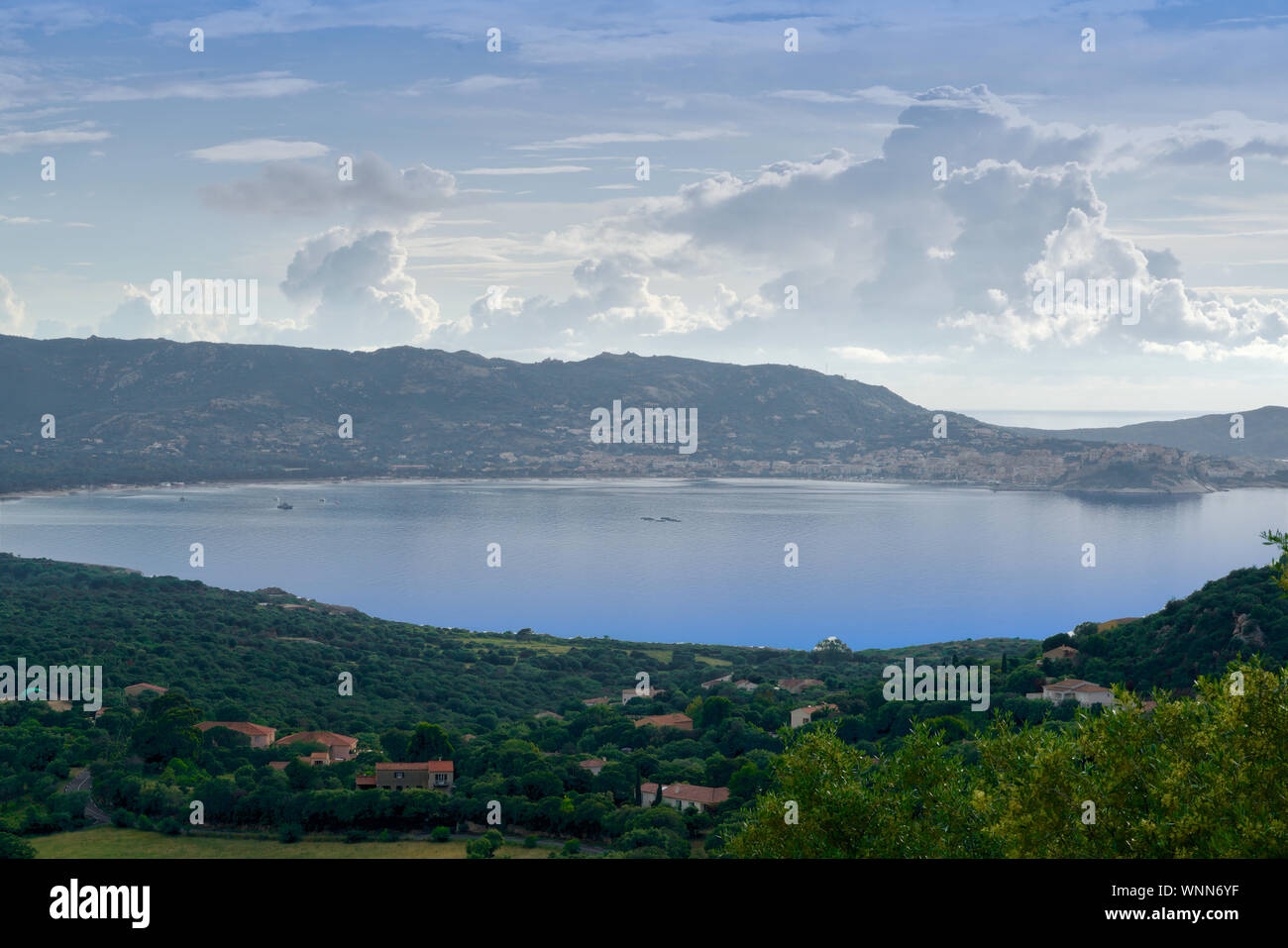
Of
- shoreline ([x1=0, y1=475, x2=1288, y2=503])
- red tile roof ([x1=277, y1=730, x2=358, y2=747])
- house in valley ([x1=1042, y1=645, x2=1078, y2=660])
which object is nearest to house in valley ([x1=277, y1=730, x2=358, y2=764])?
red tile roof ([x1=277, y1=730, x2=358, y2=747])

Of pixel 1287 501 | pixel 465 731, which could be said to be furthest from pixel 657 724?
pixel 1287 501

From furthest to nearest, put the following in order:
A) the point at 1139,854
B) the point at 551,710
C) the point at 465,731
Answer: the point at 551,710 < the point at 465,731 < the point at 1139,854

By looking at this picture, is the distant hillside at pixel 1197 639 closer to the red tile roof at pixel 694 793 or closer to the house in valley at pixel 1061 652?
the house in valley at pixel 1061 652

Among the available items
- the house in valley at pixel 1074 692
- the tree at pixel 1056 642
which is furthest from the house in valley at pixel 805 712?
the tree at pixel 1056 642

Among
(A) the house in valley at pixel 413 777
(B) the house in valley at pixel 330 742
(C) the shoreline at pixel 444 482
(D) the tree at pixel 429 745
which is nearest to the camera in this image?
(A) the house in valley at pixel 413 777

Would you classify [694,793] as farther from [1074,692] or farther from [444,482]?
[444,482]

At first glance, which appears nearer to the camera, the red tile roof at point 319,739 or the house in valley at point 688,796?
the house in valley at point 688,796
